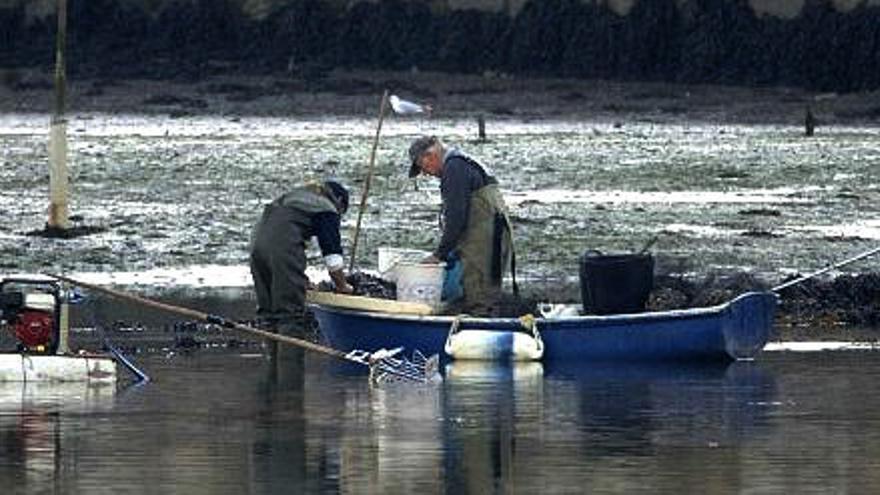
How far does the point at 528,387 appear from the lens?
2245 centimetres

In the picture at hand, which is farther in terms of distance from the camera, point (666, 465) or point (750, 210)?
point (750, 210)

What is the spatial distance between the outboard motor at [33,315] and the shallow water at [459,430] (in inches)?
18.2

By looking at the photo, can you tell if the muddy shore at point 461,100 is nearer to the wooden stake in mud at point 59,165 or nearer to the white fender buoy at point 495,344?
the wooden stake in mud at point 59,165

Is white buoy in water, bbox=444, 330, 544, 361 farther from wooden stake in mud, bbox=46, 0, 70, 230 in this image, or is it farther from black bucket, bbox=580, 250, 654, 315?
wooden stake in mud, bbox=46, 0, 70, 230

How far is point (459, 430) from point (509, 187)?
53.2 ft

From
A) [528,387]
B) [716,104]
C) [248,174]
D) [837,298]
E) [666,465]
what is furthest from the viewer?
[716,104]

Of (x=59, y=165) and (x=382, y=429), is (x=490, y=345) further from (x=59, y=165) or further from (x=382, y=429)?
(x=59, y=165)

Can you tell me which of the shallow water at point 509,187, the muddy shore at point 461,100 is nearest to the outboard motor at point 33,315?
the shallow water at point 509,187

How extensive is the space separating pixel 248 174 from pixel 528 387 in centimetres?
1453

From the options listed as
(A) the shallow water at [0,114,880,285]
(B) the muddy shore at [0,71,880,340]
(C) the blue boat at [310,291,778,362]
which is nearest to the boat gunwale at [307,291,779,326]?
(C) the blue boat at [310,291,778,362]

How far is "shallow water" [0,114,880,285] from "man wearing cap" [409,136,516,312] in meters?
4.22

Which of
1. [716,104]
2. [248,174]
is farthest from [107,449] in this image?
[716,104]

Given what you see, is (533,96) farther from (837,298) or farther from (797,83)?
(837,298)

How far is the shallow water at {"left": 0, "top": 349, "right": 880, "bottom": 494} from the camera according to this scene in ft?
57.6
